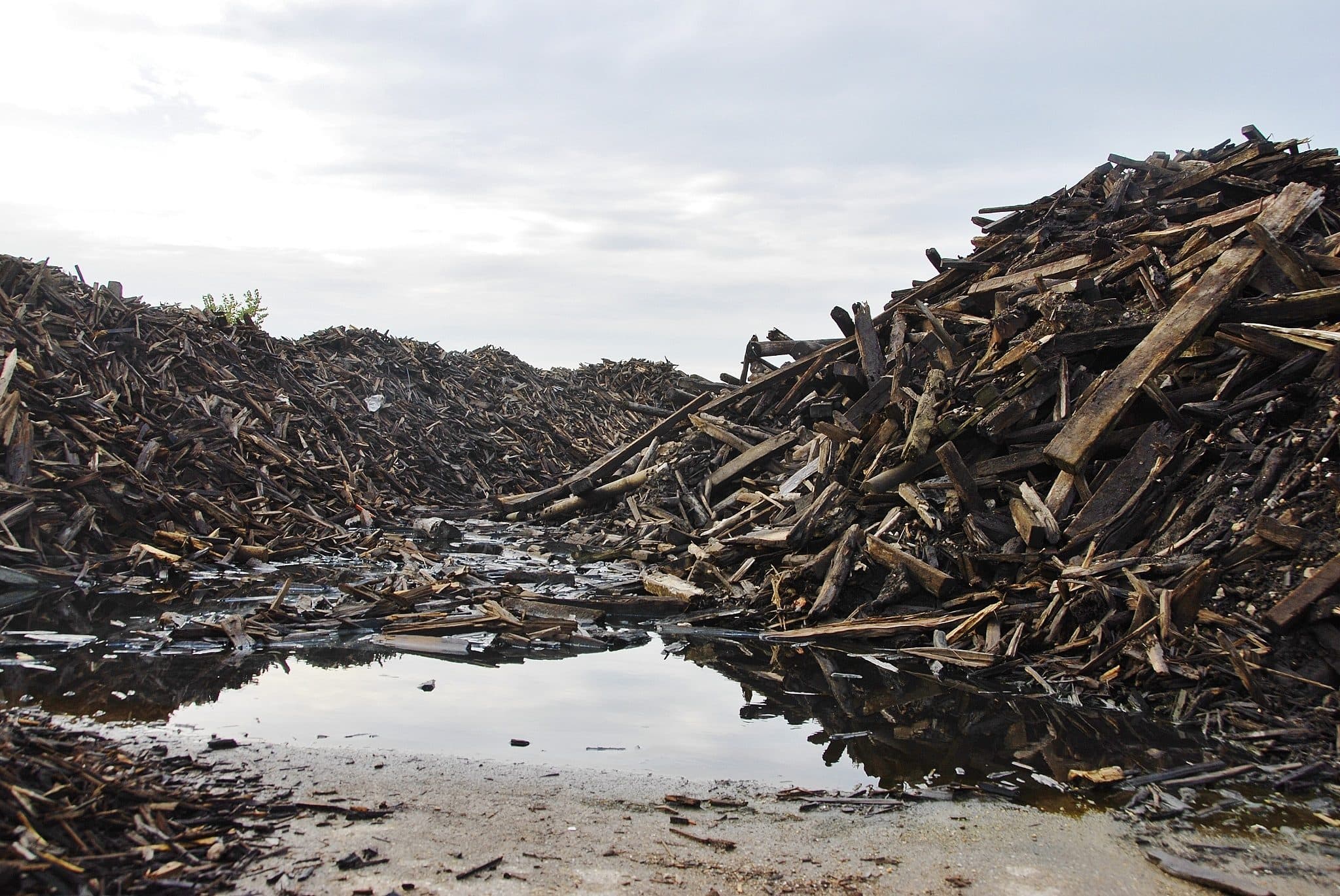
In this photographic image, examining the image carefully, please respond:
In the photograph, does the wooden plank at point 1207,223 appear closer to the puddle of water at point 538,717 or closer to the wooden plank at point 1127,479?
the wooden plank at point 1127,479

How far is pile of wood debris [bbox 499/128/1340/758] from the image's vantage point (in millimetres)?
4926

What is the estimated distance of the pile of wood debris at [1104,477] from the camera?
4.93m

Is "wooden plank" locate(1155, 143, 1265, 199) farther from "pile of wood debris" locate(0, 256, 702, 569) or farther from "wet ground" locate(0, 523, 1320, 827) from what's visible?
"pile of wood debris" locate(0, 256, 702, 569)

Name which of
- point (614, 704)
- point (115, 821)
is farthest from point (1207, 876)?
point (115, 821)

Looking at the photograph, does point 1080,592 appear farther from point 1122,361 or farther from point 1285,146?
point 1285,146

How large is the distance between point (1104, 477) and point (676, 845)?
Result: 4.83 m

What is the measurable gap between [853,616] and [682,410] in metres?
7.37

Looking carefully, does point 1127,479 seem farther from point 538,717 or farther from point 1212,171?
point 1212,171

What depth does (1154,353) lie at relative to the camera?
263 inches

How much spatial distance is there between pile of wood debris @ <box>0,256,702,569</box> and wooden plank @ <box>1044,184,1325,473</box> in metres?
8.53

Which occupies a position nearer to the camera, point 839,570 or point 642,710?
point 642,710

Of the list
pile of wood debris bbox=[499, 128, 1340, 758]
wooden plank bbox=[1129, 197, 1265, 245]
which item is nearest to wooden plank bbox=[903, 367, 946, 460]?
pile of wood debris bbox=[499, 128, 1340, 758]

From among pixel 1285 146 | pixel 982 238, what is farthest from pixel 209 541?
pixel 1285 146

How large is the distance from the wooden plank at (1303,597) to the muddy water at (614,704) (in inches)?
33.8
